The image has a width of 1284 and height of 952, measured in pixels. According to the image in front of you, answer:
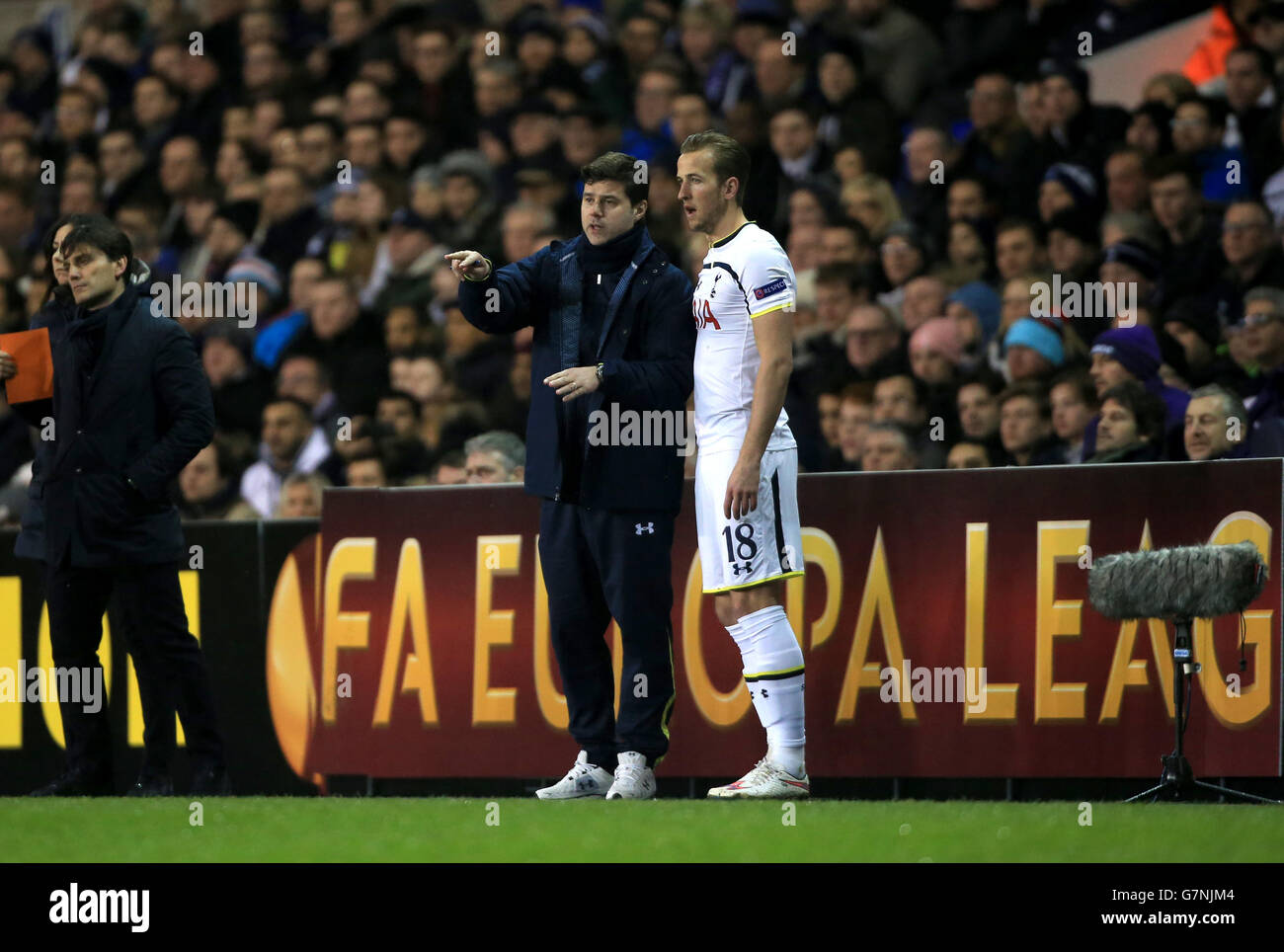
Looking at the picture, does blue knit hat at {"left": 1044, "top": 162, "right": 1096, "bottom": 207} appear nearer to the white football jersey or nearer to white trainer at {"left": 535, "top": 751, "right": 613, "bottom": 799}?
the white football jersey

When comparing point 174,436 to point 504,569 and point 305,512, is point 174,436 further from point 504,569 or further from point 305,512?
point 305,512

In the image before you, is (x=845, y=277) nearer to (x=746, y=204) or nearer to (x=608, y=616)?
(x=746, y=204)

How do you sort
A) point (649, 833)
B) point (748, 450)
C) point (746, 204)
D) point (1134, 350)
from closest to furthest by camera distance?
point (649, 833), point (748, 450), point (1134, 350), point (746, 204)

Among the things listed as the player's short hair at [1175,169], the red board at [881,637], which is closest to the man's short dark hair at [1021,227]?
the player's short hair at [1175,169]

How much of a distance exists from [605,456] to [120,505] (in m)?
2.10

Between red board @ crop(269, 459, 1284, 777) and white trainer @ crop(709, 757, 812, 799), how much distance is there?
100 centimetres

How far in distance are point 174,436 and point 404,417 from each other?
3246 mm

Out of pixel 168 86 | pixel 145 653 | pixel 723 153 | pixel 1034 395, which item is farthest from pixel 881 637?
pixel 168 86

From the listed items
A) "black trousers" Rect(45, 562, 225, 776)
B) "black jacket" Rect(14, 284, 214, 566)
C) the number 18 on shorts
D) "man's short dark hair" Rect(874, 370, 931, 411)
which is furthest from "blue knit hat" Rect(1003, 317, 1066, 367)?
"black trousers" Rect(45, 562, 225, 776)

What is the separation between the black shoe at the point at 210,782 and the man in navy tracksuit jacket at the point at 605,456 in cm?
158

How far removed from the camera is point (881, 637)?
7.86m

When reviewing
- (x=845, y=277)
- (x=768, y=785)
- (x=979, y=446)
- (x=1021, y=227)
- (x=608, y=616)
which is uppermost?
(x=1021, y=227)

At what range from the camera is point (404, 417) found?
1115 cm
